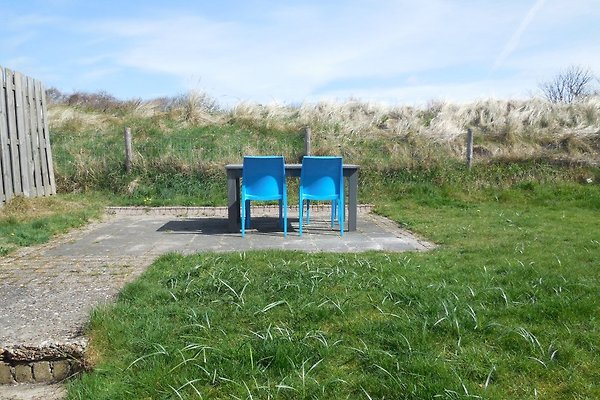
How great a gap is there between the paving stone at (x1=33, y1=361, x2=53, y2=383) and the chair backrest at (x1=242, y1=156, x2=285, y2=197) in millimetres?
4279

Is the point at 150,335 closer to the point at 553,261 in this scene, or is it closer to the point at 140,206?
the point at 553,261

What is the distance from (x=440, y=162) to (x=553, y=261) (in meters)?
7.75

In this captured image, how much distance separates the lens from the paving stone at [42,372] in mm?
2791

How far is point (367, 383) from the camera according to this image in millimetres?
2443

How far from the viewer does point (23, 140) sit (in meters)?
8.91

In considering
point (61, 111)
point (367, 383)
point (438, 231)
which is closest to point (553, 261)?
point (438, 231)

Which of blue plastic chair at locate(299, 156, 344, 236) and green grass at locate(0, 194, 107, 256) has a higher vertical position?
blue plastic chair at locate(299, 156, 344, 236)

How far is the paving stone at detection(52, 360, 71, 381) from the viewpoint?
2797 mm

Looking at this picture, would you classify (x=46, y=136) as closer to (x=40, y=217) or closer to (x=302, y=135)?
(x=40, y=217)

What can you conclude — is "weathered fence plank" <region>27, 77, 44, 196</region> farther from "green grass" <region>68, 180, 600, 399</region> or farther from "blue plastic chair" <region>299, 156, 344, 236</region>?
"green grass" <region>68, 180, 600, 399</region>

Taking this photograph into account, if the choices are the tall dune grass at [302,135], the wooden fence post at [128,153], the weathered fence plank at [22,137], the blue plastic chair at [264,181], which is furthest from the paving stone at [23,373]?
the wooden fence post at [128,153]

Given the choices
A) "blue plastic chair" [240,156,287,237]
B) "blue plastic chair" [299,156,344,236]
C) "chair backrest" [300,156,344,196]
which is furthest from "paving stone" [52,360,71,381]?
"chair backrest" [300,156,344,196]

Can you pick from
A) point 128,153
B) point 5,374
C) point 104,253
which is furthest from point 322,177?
point 128,153

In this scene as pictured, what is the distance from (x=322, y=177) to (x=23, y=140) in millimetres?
5527
